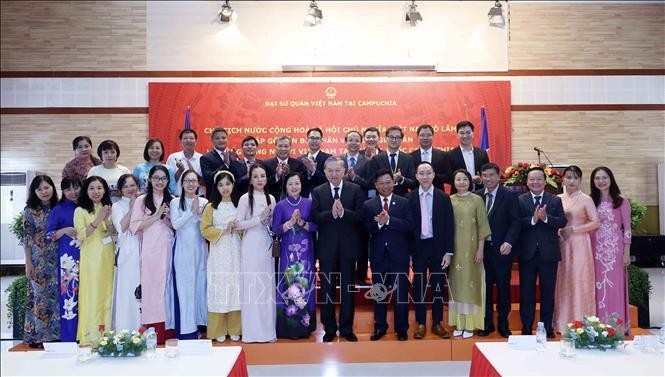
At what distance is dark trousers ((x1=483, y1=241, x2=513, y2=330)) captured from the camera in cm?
494

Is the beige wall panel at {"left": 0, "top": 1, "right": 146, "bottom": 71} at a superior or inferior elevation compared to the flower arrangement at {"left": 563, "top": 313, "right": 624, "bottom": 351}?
superior

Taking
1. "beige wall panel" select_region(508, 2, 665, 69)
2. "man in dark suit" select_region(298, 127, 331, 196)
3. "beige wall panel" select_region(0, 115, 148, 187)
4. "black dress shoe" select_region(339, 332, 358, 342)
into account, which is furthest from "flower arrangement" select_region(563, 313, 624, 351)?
"beige wall panel" select_region(0, 115, 148, 187)

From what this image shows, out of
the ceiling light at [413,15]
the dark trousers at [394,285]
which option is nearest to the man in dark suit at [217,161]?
the dark trousers at [394,285]

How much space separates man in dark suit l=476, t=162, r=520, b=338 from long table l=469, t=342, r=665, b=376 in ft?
5.30

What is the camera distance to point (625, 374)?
9.11ft

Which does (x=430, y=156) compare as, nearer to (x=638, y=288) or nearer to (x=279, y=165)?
(x=279, y=165)

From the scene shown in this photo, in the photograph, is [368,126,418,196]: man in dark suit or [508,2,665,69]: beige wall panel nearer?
[368,126,418,196]: man in dark suit

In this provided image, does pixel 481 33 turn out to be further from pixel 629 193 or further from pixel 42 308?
pixel 42 308

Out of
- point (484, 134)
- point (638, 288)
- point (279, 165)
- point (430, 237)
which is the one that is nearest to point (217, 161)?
point (279, 165)

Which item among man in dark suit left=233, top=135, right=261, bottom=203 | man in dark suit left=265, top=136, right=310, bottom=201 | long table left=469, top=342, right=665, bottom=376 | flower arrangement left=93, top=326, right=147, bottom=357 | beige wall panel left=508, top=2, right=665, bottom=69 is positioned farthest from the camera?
beige wall panel left=508, top=2, right=665, bottom=69

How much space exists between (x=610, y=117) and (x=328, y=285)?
605 cm

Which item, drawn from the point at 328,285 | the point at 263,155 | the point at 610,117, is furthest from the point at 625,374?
the point at 610,117

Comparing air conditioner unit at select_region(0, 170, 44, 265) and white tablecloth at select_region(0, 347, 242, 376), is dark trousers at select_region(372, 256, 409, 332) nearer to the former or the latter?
→ white tablecloth at select_region(0, 347, 242, 376)

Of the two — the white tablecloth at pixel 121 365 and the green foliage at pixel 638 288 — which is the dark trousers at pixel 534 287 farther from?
the white tablecloth at pixel 121 365
